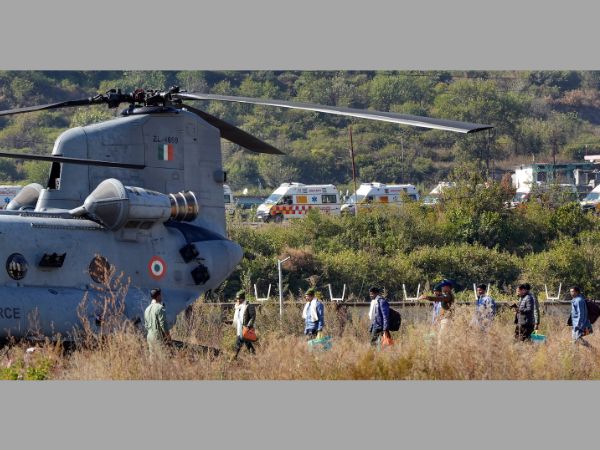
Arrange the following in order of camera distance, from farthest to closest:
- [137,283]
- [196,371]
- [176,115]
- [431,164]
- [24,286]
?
1. [431,164]
2. [176,115]
3. [137,283]
4. [24,286]
5. [196,371]

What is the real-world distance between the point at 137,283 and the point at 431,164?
74.9 m

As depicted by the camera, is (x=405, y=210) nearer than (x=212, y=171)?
No

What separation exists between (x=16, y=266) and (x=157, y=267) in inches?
104

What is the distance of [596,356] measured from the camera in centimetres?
1612

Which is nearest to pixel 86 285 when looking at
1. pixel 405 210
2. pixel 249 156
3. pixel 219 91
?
pixel 405 210

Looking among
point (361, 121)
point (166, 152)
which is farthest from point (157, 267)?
point (361, 121)

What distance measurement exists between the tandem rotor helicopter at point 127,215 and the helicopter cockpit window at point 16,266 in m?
0.01

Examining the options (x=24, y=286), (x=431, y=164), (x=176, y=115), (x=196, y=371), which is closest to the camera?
(x=196, y=371)

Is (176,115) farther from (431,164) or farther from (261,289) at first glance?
(431,164)

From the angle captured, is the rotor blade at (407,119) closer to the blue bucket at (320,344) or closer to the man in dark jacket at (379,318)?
the blue bucket at (320,344)

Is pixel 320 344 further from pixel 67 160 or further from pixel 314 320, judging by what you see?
pixel 67 160

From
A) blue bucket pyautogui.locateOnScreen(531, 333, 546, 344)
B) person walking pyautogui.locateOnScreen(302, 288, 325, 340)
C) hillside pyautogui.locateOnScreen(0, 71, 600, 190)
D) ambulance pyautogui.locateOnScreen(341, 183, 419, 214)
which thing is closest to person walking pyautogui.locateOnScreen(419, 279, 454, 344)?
blue bucket pyautogui.locateOnScreen(531, 333, 546, 344)

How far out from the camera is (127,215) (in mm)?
17422

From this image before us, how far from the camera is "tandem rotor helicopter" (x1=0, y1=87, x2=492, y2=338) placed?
16391 millimetres
